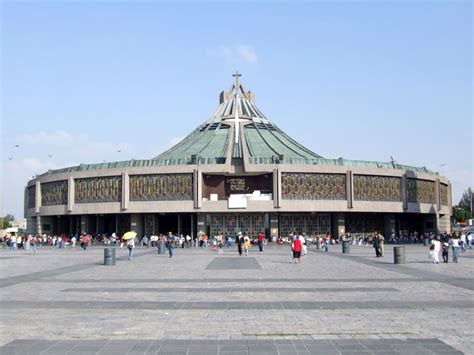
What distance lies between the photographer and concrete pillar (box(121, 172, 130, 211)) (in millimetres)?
58969

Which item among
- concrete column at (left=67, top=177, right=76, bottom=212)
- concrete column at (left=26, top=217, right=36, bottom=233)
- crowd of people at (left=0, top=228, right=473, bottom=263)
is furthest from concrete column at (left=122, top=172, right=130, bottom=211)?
concrete column at (left=26, top=217, right=36, bottom=233)

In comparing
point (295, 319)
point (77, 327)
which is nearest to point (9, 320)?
point (77, 327)

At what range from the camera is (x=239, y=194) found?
2404 inches

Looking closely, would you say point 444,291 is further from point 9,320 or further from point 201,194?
point 201,194

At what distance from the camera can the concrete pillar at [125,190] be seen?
58969 millimetres

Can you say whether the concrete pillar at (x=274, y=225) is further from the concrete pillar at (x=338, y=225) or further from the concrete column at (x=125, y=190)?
the concrete column at (x=125, y=190)

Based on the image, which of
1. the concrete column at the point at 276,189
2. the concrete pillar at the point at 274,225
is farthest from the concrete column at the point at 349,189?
the concrete pillar at the point at 274,225

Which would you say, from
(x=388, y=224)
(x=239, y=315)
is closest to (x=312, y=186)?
(x=388, y=224)

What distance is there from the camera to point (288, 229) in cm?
6053

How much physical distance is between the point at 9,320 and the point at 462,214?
388 feet

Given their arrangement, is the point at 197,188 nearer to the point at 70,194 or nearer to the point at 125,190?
the point at 125,190

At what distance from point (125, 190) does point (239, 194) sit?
509 inches

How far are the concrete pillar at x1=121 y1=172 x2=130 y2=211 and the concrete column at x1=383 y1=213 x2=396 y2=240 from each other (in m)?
30.8

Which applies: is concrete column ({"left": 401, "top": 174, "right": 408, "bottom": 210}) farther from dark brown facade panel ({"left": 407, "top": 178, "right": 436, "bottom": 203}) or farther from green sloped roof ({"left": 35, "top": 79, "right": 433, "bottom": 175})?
green sloped roof ({"left": 35, "top": 79, "right": 433, "bottom": 175})
